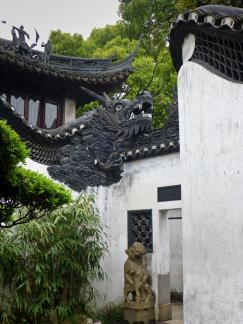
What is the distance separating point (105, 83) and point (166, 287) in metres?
5.22

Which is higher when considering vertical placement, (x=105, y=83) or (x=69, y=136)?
(x=105, y=83)

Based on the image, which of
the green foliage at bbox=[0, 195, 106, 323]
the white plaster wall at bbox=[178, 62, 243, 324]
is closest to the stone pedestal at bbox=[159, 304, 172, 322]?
the green foliage at bbox=[0, 195, 106, 323]

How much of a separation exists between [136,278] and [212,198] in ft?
8.47

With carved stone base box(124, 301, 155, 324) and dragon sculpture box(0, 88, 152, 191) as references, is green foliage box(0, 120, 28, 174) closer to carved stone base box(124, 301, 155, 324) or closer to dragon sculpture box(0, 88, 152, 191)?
carved stone base box(124, 301, 155, 324)

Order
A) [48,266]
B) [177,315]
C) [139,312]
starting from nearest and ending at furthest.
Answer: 1. [48,266]
2. [139,312]
3. [177,315]

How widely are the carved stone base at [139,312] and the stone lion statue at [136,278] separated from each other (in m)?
0.07

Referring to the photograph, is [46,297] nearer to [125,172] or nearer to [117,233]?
[117,233]

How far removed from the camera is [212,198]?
4375 millimetres

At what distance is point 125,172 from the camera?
7480mm

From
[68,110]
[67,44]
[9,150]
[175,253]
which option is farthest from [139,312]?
[67,44]

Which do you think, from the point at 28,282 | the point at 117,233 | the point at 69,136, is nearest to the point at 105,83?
the point at 69,136

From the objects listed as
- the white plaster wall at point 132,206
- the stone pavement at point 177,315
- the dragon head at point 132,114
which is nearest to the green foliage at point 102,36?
the dragon head at point 132,114

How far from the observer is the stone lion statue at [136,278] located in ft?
21.1

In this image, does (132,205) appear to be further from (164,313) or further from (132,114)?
(164,313)
